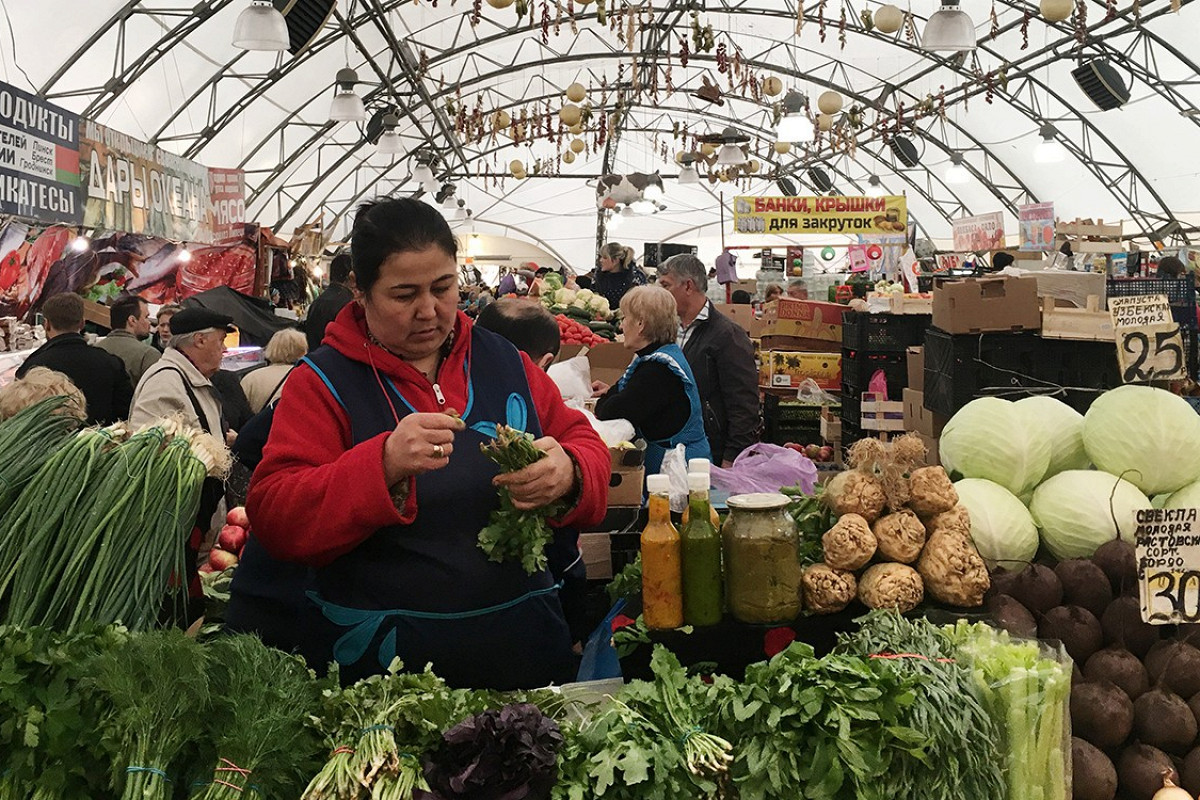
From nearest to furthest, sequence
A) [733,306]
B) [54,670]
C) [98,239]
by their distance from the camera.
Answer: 1. [54,670]
2. [98,239]
3. [733,306]

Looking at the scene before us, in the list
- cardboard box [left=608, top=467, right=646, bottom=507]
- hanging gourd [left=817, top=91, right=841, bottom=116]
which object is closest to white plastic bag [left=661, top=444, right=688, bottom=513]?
cardboard box [left=608, top=467, right=646, bottom=507]

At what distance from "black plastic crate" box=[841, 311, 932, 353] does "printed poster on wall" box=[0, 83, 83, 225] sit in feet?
19.4

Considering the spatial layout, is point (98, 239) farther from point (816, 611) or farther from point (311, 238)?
point (816, 611)

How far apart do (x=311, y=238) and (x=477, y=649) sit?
10774 millimetres

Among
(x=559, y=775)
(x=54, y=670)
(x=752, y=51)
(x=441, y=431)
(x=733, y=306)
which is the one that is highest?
(x=752, y=51)

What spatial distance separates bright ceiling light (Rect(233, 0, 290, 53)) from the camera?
740 centimetres

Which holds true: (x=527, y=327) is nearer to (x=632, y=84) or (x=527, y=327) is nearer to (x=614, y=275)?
(x=614, y=275)

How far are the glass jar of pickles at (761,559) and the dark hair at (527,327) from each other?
82.6 inches

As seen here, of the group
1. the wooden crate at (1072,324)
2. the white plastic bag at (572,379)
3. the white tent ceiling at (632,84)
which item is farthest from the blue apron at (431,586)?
the white tent ceiling at (632,84)

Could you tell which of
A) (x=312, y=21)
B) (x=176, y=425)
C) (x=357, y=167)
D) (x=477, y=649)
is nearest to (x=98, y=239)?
(x=312, y=21)

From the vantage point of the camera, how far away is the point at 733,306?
10.3m

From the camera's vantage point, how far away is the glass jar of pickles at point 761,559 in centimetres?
202

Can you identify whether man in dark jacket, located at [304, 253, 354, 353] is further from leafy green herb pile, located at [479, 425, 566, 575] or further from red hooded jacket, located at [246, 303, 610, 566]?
leafy green herb pile, located at [479, 425, 566, 575]

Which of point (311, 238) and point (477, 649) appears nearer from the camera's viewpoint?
point (477, 649)
